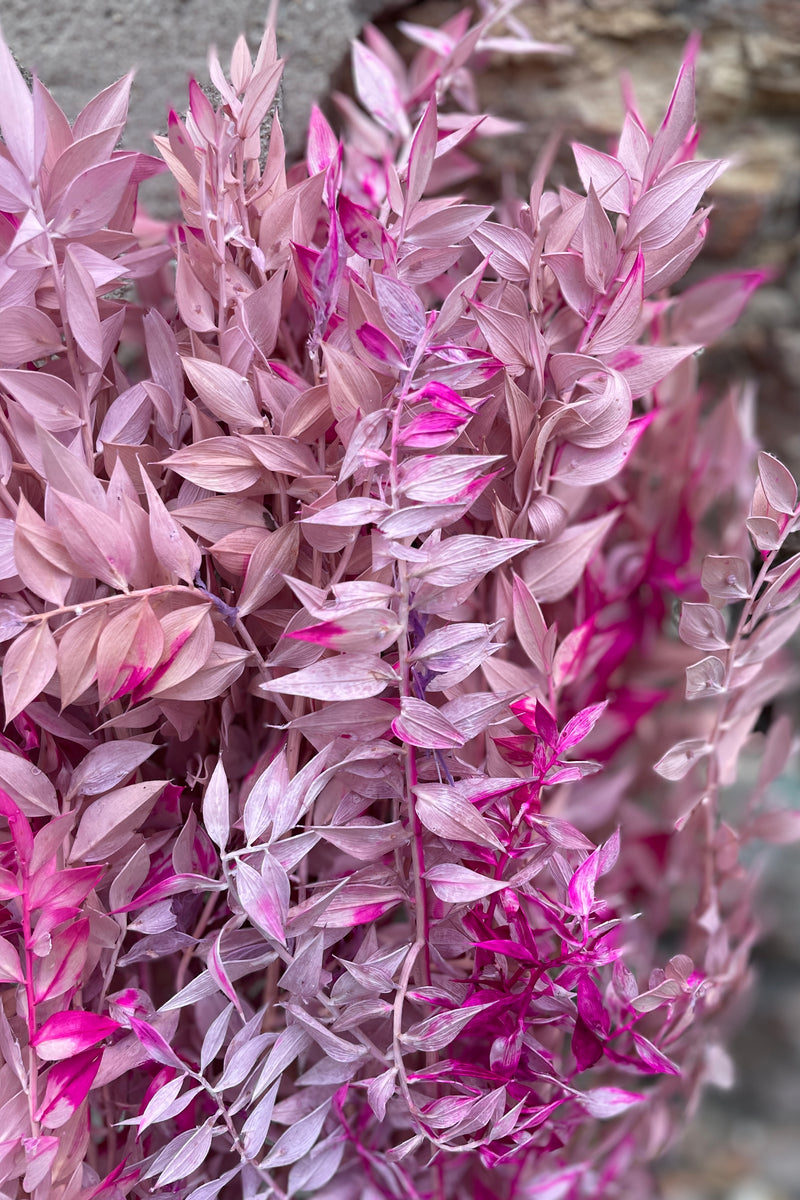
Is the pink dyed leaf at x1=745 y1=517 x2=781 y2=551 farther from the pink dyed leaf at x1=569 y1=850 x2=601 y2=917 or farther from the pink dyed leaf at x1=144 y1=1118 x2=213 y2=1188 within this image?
the pink dyed leaf at x1=144 y1=1118 x2=213 y2=1188

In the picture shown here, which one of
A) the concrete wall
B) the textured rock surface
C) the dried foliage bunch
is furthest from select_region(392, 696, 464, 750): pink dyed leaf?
the textured rock surface

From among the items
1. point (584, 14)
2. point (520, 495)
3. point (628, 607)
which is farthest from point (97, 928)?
point (584, 14)

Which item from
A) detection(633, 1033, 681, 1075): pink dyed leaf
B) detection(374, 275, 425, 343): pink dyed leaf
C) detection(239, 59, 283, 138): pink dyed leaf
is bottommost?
detection(633, 1033, 681, 1075): pink dyed leaf

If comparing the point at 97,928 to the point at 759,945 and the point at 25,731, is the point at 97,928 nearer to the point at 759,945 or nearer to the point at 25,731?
the point at 25,731

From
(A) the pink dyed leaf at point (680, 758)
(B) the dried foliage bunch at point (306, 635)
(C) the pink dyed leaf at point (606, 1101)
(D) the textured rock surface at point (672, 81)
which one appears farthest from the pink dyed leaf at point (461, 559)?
(D) the textured rock surface at point (672, 81)

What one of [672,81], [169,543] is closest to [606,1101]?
[169,543]

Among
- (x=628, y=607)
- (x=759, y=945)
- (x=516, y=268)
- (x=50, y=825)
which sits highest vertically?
(x=516, y=268)

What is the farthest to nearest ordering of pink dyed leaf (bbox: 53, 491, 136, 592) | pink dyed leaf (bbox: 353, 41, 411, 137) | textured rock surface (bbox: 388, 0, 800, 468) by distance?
textured rock surface (bbox: 388, 0, 800, 468)
pink dyed leaf (bbox: 353, 41, 411, 137)
pink dyed leaf (bbox: 53, 491, 136, 592)
